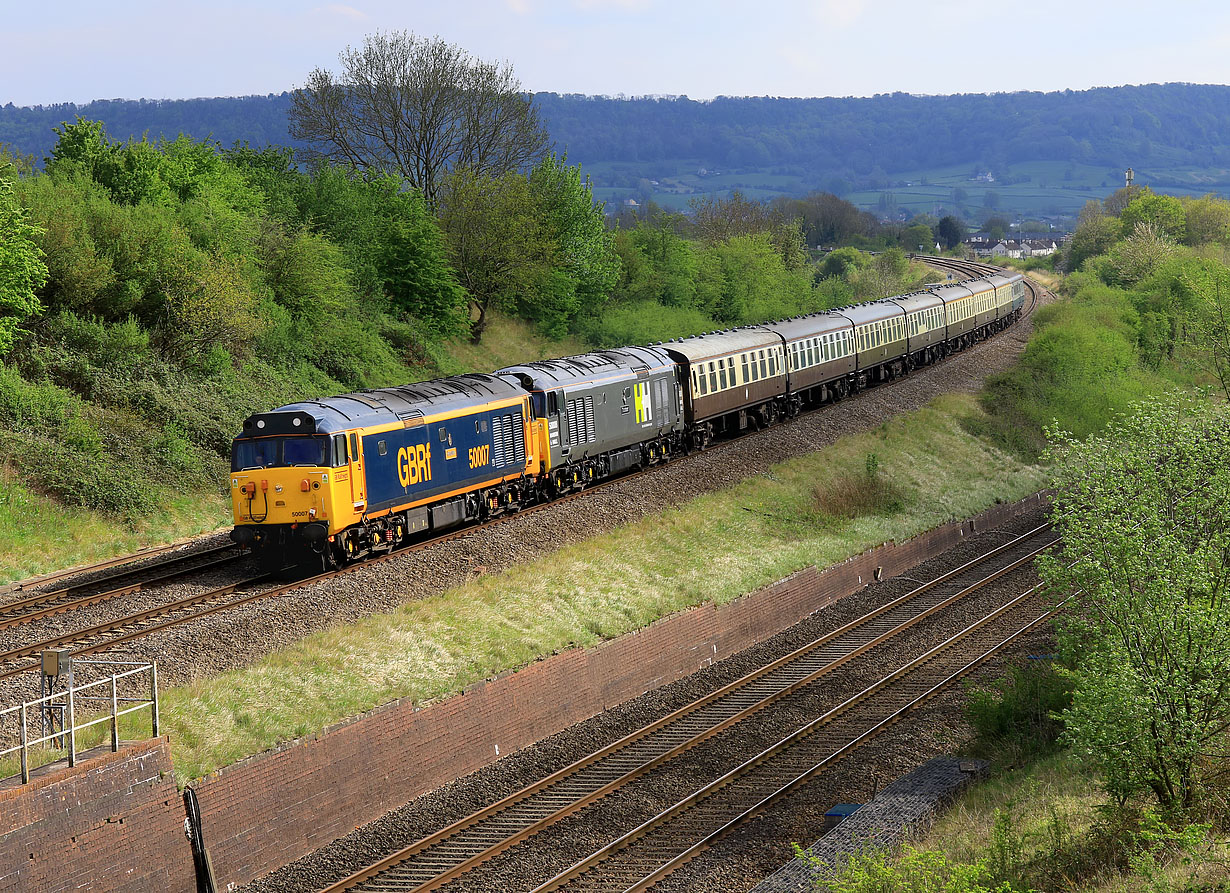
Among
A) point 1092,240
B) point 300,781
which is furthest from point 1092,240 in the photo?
point 300,781

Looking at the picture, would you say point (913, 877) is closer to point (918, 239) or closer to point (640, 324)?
point (640, 324)

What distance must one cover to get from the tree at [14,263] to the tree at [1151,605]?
1055 inches

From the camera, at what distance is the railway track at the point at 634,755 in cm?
1706

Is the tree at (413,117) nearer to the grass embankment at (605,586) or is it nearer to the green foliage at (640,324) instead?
the green foliage at (640,324)

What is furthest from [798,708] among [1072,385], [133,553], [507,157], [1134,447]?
[507,157]

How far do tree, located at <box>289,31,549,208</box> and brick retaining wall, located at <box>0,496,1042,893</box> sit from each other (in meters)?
49.5

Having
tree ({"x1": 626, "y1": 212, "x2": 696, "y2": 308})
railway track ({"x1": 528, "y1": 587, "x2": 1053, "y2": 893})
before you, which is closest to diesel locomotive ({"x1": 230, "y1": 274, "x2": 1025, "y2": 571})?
railway track ({"x1": 528, "y1": 587, "x2": 1053, "y2": 893})

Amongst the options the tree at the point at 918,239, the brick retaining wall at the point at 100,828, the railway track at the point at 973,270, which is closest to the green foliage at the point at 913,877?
the brick retaining wall at the point at 100,828

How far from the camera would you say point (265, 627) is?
21812 mm

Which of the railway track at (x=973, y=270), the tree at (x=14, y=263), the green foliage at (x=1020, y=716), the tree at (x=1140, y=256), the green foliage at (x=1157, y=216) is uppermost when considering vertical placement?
the tree at (x=14, y=263)

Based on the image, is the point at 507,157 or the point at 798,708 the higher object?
the point at 507,157

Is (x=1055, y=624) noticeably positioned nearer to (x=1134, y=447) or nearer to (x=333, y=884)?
(x=1134, y=447)

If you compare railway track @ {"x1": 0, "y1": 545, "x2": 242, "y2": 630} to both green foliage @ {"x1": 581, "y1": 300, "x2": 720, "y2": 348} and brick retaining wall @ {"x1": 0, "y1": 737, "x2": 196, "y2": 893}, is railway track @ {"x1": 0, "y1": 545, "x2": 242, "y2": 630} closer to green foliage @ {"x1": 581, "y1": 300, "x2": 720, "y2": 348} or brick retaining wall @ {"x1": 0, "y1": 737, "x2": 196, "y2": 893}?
brick retaining wall @ {"x1": 0, "y1": 737, "x2": 196, "y2": 893}

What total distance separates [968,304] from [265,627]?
61.2m
